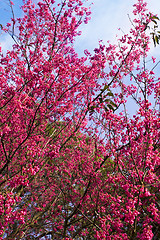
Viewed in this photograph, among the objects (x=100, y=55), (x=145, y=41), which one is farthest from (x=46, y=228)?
(x=145, y=41)

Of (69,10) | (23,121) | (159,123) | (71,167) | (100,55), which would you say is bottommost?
(159,123)

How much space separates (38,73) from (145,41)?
3.93 meters

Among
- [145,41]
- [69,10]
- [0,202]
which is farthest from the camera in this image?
[69,10]

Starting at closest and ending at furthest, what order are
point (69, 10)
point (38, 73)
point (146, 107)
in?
point (146, 107) < point (38, 73) < point (69, 10)

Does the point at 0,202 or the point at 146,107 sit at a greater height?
the point at 146,107

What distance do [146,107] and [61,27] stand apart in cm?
570

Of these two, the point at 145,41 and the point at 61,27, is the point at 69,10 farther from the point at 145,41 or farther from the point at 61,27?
the point at 145,41

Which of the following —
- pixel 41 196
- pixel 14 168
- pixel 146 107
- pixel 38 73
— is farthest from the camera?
pixel 41 196

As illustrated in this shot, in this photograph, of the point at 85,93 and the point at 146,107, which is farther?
the point at 85,93

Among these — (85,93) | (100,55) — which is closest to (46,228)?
(85,93)

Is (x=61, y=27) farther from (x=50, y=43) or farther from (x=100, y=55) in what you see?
(x=100, y=55)

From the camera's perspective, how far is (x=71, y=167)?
9.10 meters

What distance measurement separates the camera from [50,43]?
27.9 ft

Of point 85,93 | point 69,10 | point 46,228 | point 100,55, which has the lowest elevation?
point 46,228
